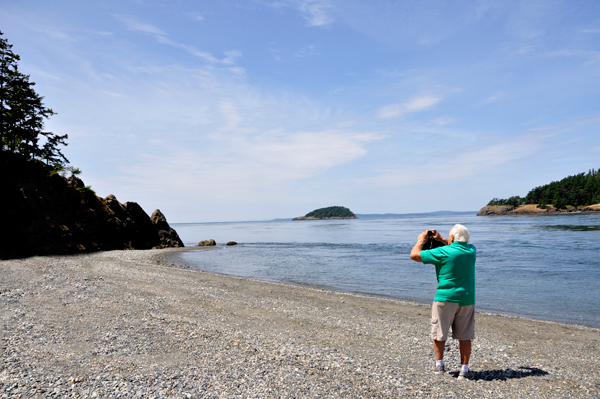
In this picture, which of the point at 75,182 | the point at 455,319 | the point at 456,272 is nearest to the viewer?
the point at 456,272

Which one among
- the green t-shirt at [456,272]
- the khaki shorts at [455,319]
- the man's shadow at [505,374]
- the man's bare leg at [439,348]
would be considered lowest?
the man's shadow at [505,374]

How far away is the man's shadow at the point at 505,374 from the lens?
20.0 feet

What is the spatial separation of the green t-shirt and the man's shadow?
1.70 m

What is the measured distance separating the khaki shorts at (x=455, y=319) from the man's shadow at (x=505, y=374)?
41.9 inches

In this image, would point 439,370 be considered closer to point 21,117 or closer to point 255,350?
point 255,350

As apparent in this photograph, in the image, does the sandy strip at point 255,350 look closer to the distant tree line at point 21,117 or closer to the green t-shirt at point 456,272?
the green t-shirt at point 456,272

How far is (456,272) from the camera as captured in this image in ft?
18.1

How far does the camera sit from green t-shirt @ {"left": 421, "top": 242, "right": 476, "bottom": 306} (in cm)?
548

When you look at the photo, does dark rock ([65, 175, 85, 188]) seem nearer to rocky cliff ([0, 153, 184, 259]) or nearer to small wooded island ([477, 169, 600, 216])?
rocky cliff ([0, 153, 184, 259])

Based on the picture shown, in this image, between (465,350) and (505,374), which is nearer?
(465,350)

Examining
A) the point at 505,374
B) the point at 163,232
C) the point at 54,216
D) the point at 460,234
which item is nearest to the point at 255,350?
the point at 460,234

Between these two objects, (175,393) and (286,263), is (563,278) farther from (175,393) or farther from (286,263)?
(175,393)

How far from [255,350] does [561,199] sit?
18927 centimetres

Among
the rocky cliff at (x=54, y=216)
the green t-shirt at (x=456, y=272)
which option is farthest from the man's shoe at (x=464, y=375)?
the rocky cliff at (x=54, y=216)
